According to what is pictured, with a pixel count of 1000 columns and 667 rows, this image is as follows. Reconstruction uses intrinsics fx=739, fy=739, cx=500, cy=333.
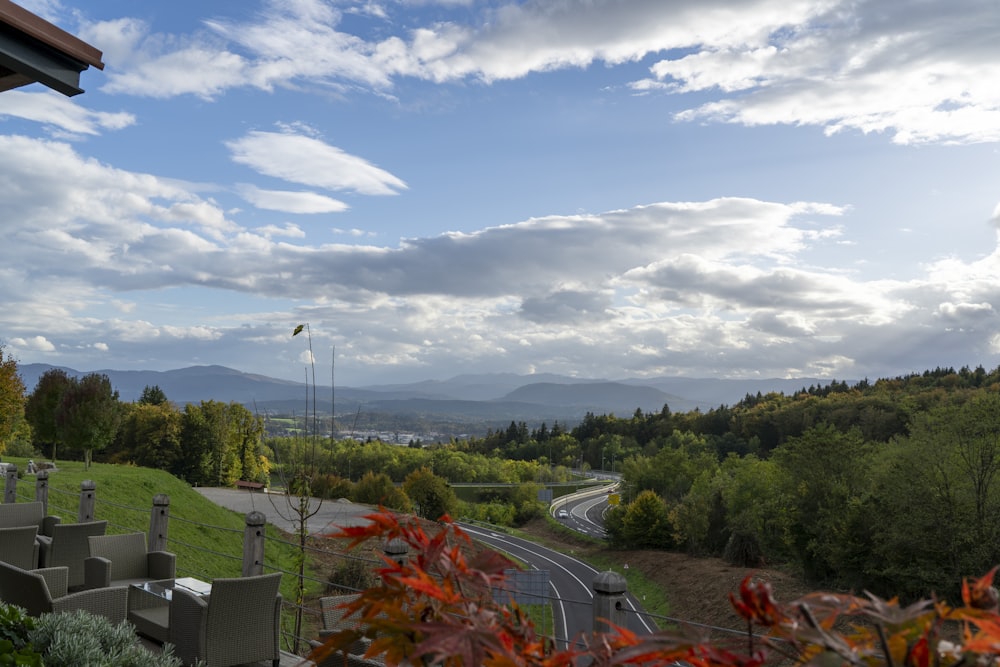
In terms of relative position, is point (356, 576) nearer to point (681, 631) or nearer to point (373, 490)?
point (681, 631)

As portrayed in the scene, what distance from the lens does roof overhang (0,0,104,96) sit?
A: 11.6ft

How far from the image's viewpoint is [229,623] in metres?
5.05

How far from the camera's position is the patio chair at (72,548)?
7.08 meters

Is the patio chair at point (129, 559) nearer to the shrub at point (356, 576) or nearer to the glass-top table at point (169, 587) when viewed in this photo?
the glass-top table at point (169, 587)

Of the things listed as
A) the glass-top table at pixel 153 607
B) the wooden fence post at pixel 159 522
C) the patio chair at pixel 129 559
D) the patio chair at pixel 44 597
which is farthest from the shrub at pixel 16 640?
the wooden fence post at pixel 159 522

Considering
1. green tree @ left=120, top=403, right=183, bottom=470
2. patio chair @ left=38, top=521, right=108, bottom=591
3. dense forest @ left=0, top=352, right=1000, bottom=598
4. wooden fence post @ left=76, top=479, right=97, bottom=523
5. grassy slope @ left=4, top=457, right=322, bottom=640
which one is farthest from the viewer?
green tree @ left=120, top=403, right=183, bottom=470

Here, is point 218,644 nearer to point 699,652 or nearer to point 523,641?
point 523,641

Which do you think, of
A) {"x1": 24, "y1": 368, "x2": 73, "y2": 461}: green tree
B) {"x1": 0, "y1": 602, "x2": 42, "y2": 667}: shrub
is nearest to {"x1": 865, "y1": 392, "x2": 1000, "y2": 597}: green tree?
{"x1": 0, "y1": 602, "x2": 42, "y2": 667}: shrub

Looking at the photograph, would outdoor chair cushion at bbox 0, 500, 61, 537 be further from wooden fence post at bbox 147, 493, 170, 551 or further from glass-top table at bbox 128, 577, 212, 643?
glass-top table at bbox 128, 577, 212, 643

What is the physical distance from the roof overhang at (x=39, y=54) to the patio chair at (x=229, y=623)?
10.5ft

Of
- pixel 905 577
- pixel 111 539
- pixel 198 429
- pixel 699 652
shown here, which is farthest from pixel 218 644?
pixel 198 429

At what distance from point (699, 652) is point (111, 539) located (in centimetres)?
670

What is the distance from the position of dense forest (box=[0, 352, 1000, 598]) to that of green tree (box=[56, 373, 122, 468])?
5 centimetres

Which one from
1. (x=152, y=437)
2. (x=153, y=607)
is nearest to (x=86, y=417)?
(x=153, y=607)
